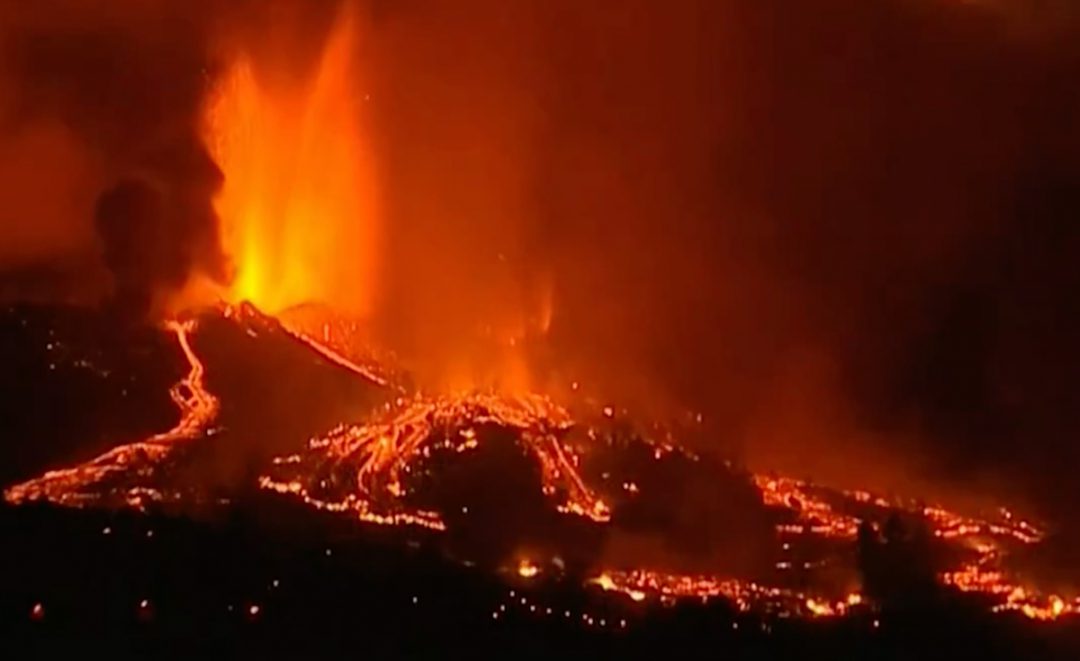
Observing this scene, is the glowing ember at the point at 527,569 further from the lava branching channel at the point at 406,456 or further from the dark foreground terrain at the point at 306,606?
the lava branching channel at the point at 406,456

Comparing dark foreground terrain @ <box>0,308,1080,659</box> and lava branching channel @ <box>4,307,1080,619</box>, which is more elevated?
lava branching channel @ <box>4,307,1080,619</box>

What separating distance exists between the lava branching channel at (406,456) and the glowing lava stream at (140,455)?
4.56 feet

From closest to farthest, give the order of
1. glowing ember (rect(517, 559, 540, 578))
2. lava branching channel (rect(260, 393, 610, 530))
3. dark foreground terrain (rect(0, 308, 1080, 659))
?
1. dark foreground terrain (rect(0, 308, 1080, 659))
2. glowing ember (rect(517, 559, 540, 578))
3. lava branching channel (rect(260, 393, 610, 530))

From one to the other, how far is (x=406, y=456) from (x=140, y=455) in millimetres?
3173

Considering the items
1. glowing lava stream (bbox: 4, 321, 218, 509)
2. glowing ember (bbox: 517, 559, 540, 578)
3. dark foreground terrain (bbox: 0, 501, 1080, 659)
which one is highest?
glowing lava stream (bbox: 4, 321, 218, 509)

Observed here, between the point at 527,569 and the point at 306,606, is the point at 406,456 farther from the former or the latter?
the point at 306,606

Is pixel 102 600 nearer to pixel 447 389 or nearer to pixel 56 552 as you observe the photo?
pixel 56 552

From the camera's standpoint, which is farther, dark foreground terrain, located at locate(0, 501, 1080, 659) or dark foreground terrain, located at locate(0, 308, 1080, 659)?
dark foreground terrain, located at locate(0, 308, 1080, 659)

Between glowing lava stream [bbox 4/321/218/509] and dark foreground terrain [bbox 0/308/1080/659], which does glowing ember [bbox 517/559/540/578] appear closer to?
dark foreground terrain [bbox 0/308/1080/659]

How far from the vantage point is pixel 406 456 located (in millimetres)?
24891

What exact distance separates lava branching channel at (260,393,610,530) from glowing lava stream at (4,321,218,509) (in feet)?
4.56

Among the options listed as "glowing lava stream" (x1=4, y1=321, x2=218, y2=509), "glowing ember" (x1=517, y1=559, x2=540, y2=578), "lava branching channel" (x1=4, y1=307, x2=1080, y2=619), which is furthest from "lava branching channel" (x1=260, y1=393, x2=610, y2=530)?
"glowing lava stream" (x1=4, y1=321, x2=218, y2=509)

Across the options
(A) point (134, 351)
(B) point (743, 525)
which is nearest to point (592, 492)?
(B) point (743, 525)

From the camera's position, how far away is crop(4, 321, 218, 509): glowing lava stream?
70.1 ft
